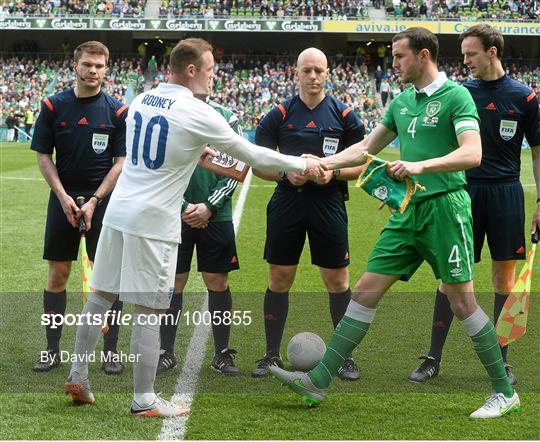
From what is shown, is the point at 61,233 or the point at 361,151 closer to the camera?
the point at 361,151

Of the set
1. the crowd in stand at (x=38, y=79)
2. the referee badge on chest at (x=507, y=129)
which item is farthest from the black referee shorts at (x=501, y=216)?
the crowd in stand at (x=38, y=79)

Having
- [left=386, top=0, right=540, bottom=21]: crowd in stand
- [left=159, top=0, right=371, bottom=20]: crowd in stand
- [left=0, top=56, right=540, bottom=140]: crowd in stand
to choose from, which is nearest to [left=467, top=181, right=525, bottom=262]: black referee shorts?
[left=0, top=56, right=540, bottom=140]: crowd in stand

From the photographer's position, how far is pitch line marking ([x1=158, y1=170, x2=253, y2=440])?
14.5 ft

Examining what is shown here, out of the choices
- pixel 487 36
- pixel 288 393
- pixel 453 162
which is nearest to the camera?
pixel 453 162

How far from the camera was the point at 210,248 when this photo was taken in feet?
18.8

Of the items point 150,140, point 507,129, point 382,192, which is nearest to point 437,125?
point 382,192

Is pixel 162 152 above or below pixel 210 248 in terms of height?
above

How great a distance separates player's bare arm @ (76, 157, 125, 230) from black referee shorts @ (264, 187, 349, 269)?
1.20m

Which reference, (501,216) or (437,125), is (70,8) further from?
(437,125)

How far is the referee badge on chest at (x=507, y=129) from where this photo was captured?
18.1 feet

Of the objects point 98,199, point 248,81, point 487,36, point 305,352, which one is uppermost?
point 248,81

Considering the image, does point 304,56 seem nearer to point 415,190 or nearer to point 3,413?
point 415,190

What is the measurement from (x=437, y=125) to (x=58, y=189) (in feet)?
8.89

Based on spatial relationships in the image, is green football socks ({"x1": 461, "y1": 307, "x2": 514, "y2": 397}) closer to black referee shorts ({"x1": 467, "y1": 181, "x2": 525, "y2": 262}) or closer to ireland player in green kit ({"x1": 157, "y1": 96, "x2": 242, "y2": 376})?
black referee shorts ({"x1": 467, "y1": 181, "x2": 525, "y2": 262})
